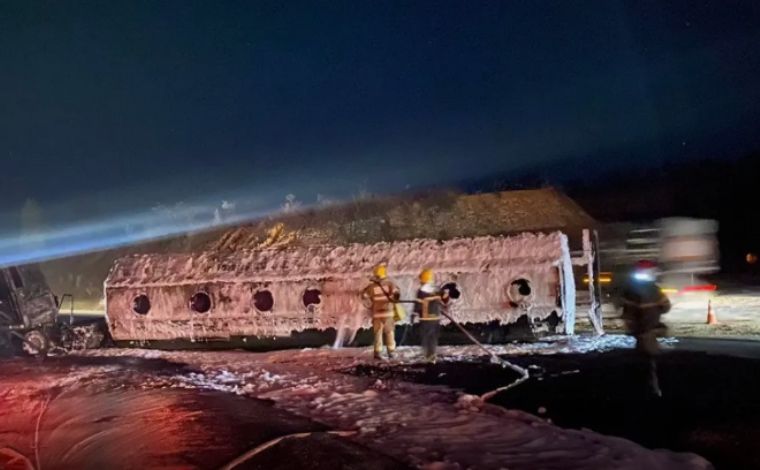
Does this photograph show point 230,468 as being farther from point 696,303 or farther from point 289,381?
point 696,303

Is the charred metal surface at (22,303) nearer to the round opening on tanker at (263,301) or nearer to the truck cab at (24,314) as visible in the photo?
the truck cab at (24,314)

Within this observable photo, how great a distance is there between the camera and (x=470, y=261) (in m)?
15.1

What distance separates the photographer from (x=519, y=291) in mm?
14875

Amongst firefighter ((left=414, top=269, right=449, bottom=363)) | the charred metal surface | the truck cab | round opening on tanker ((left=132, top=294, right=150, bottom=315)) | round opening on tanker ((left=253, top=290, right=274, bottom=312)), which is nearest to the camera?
firefighter ((left=414, top=269, right=449, bottom=363))

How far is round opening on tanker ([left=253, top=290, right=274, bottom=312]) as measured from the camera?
16.4 metres

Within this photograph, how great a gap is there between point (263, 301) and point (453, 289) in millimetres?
4272

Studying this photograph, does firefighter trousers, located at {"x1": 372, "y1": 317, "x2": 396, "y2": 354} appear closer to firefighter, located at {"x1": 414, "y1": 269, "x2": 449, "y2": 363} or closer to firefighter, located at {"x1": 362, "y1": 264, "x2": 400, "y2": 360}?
firefighter, located at {"x1": 362, "y1": 264, "x2": 400, "y2": 360}

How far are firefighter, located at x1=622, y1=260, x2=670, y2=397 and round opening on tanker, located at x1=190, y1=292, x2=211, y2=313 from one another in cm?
999

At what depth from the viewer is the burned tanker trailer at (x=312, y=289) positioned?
14812 mm

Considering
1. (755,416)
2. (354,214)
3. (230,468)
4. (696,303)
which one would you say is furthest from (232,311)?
(354,214)

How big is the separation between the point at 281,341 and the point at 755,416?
10485mm

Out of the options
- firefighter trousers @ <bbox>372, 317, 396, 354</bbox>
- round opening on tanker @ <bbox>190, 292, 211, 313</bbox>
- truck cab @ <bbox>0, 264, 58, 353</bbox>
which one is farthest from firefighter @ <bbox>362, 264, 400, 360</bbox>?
truck cab @ <bbox>0, 264, 58, 353</bbox>

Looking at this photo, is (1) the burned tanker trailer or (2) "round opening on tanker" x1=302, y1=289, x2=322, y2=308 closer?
(1) the burned tanker trailer

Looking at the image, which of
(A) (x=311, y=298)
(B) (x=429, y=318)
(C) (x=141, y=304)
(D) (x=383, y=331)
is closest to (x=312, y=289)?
(A) (x=311, y=298)
